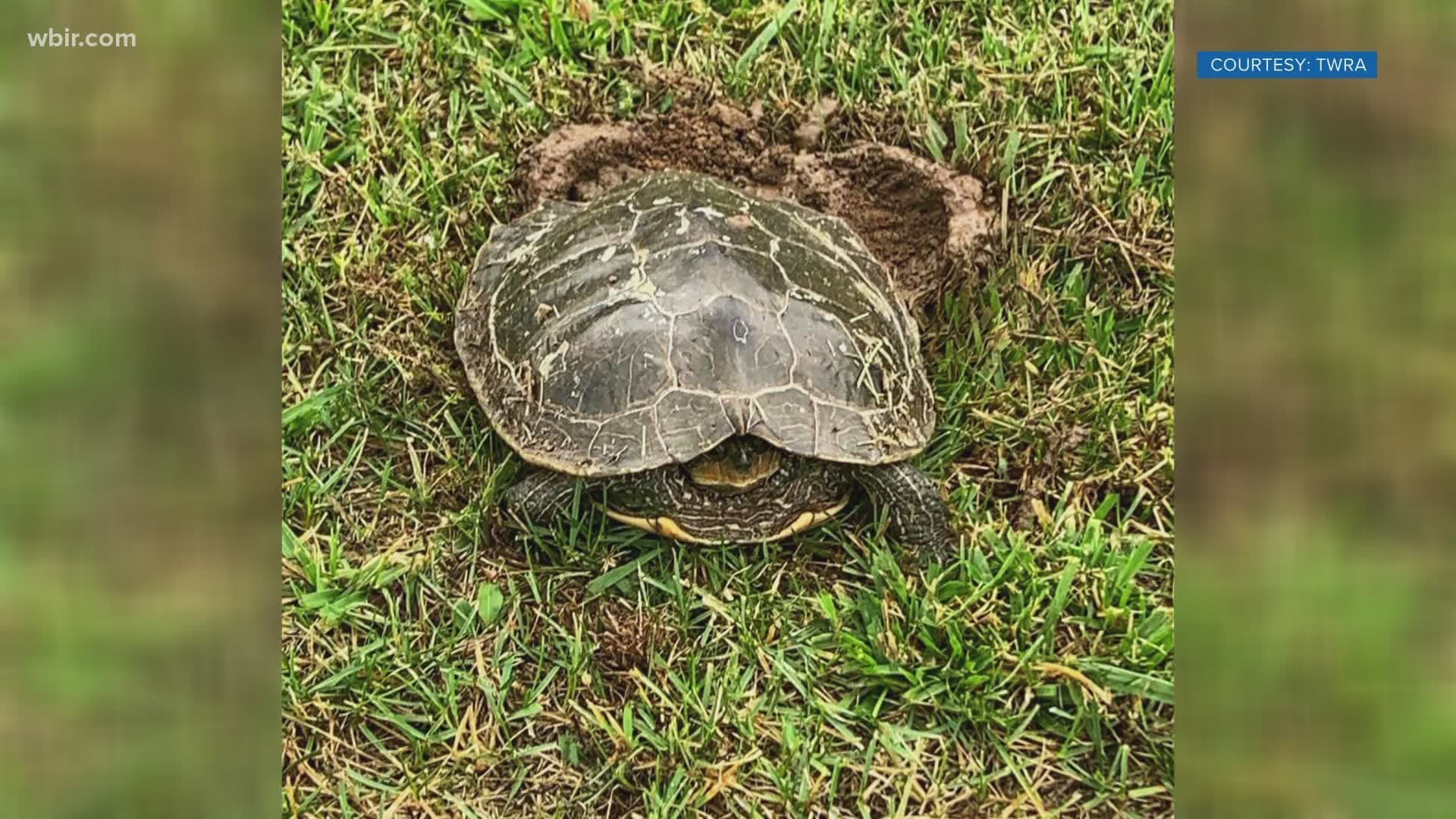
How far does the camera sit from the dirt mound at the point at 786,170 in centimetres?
294

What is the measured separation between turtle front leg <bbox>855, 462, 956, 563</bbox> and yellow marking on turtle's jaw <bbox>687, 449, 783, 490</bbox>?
0.22 metres

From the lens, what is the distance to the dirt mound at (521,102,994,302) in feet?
9.64

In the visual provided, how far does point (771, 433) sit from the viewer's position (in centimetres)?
224
